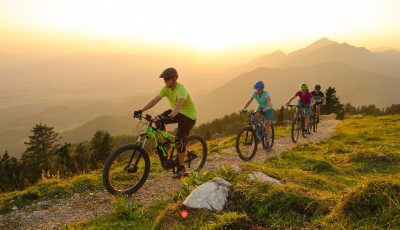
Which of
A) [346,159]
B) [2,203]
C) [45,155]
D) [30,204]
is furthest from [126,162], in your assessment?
[45,155]

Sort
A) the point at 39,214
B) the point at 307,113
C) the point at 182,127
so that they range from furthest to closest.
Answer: the point at 307,113
the point at 182,127
the point at 39,214

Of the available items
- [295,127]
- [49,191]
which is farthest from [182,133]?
[295,127]

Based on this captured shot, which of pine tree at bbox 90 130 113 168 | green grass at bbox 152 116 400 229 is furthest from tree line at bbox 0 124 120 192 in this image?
green grass at bbox 152 116 400 229

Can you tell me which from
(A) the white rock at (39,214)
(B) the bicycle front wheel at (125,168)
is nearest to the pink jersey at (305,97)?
(B) the bicycle front wheel at (125,168)

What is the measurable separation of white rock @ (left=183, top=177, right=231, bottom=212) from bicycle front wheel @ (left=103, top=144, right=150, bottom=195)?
10.9 ft

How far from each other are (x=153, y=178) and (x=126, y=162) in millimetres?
1716

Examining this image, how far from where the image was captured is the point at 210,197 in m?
6.11

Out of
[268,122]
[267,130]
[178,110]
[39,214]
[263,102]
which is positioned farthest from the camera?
[267,130]

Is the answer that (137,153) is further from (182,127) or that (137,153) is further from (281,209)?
(281,209)

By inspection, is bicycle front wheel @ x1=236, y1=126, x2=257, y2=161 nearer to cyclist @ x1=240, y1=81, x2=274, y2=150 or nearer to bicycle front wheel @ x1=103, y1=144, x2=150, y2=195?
cyclist @ x1=240, y1=81, x2=274, y2=150

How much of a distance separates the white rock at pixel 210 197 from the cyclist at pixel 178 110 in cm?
347

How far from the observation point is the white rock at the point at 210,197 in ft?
19.7

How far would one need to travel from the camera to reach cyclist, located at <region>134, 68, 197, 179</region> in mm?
9461

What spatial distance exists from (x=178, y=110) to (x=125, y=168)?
7.03 feet
